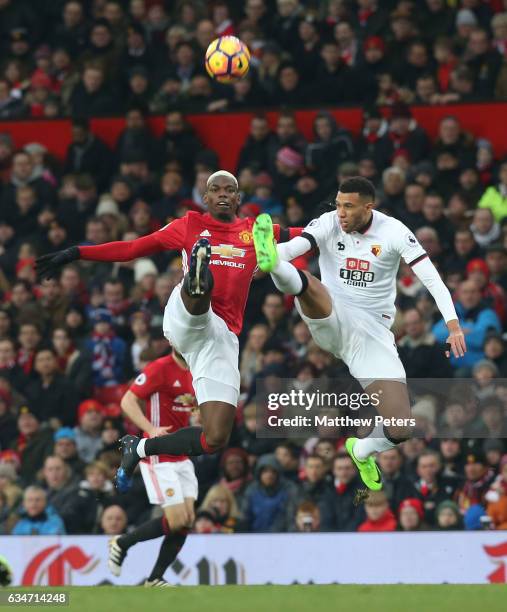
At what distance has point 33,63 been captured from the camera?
2077cm

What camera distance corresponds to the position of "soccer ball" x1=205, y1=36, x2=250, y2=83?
13.6 meters

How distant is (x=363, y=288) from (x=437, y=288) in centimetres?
75

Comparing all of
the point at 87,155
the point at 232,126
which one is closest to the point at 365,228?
the point at 232,126

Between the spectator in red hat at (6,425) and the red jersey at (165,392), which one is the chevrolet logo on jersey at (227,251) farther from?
the spectator in red hat at (6,425)

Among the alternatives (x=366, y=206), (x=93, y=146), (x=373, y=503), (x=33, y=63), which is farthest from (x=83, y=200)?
(x=366, y=206)

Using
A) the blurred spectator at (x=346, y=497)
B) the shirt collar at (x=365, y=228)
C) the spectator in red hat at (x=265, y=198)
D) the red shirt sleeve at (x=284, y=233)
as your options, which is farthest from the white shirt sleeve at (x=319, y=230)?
the spectator in red hat at (x=265, y=198)

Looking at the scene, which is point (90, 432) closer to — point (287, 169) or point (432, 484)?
point (432, 484)

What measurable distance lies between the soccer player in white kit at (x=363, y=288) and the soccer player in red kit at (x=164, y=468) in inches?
64.7

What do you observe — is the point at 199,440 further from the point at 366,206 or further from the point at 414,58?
the point at 414,58

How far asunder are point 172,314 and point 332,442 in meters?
3.84

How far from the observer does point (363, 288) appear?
38.7ft

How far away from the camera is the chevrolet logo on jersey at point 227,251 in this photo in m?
11.5

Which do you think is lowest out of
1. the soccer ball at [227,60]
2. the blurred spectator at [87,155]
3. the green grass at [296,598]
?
the green grass at [296,598]

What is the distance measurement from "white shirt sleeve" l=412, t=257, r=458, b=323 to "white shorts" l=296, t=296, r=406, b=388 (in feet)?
2.11
